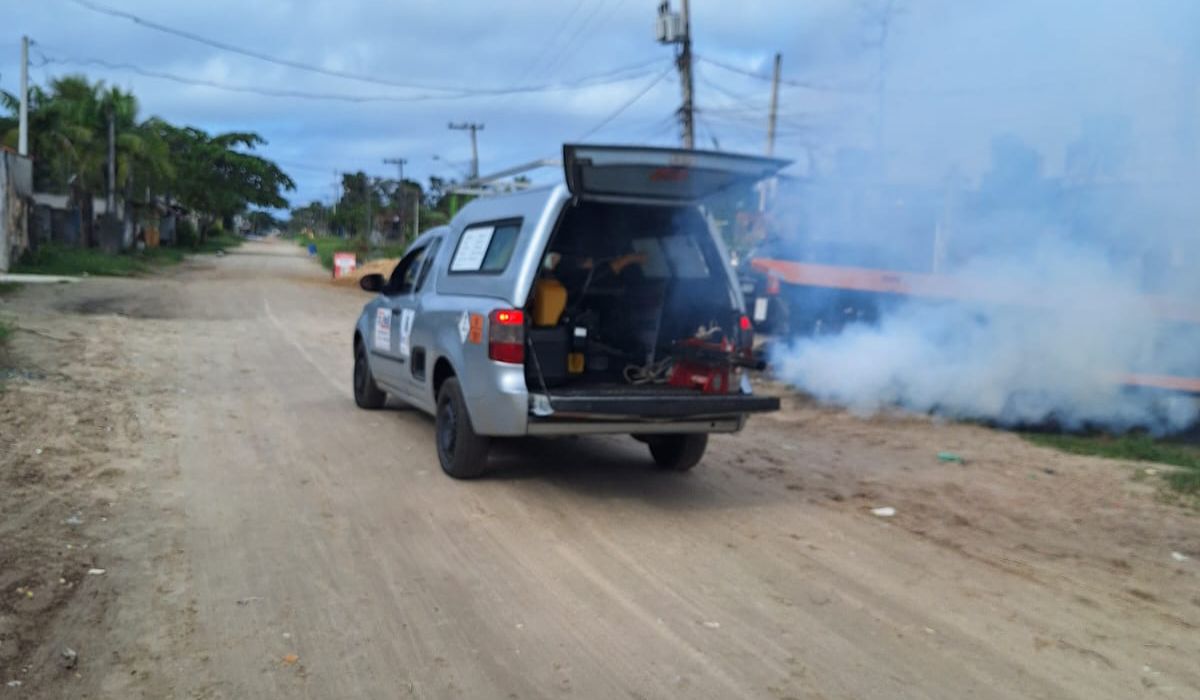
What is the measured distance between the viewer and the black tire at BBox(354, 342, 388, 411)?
9.53 m

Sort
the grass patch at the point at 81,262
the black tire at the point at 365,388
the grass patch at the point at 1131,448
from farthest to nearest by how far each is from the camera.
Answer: the grass patch at the point at 81,262 < the black tire at the point at 365,388 < the grass patch at the point at 1131,448

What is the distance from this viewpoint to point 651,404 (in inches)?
241

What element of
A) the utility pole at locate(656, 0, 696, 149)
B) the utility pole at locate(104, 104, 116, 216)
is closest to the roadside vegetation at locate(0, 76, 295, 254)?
the utility pole at locate(104, 104, 116, 216)

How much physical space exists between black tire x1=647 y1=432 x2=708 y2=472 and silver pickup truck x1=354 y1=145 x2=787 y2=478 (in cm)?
1

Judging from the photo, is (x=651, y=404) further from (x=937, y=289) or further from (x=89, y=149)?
(x=89, y=149)

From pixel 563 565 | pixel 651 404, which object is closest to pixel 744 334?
pixel 651 404

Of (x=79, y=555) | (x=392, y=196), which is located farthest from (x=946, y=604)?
(x=392, y=196)

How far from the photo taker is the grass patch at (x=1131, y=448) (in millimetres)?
8148

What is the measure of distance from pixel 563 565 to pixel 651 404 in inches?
52.8

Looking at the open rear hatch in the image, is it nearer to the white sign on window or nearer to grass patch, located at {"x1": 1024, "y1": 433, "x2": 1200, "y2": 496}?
the white sign on window

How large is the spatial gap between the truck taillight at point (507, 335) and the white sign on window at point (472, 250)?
94 cm

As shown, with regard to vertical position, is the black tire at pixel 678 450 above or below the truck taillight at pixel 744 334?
below

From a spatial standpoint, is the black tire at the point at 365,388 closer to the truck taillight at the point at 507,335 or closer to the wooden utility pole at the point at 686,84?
the truck taillight at the point at 507,335

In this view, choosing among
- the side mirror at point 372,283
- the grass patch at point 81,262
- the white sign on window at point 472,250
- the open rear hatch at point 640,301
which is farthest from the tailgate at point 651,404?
the grass patch at point 81,262
